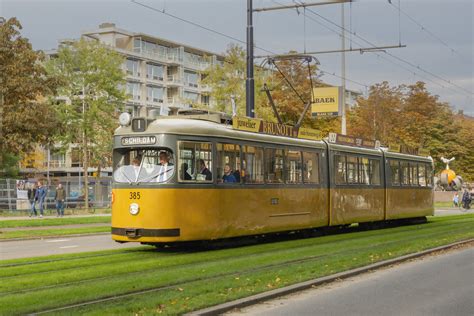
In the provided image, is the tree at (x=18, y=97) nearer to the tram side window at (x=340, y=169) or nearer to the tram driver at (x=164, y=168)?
the tram side window at (x=340, y=169)

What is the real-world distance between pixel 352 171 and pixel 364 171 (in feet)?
3.71

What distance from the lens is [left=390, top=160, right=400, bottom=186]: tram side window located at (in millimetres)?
26080

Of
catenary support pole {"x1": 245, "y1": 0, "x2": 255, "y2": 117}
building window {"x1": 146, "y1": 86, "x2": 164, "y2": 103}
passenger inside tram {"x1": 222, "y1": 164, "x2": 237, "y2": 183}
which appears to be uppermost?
building window {"x1": 146, "y1": 86, "x2": 164, "y2": 103}

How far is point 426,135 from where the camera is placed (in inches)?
2451

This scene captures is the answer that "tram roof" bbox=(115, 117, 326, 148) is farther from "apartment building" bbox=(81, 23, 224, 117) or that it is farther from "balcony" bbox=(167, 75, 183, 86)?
"balcony" bbox=(167, 75, 183, 86)

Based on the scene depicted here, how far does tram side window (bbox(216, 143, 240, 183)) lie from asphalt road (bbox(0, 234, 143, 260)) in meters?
3.39

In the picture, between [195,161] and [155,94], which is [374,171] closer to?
[195,161]

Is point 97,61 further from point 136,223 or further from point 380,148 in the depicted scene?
point 136,223

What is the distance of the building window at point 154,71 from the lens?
297 ft

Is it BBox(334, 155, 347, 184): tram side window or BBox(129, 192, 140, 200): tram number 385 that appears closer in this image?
BBox(129, 192, 140, 200): tram number 385

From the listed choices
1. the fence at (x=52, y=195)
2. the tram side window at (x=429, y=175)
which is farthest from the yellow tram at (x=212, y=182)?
the fence at (x=52, y=195)

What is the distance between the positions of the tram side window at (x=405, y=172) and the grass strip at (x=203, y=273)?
29.0 ft

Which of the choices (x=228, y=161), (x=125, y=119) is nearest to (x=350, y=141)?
(x=228, y=161)

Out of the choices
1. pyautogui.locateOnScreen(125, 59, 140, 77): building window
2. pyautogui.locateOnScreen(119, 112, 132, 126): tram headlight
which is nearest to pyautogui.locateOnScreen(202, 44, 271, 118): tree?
pyautogui.locateOnScreen(119, 112, 132, 126): tram headlight
